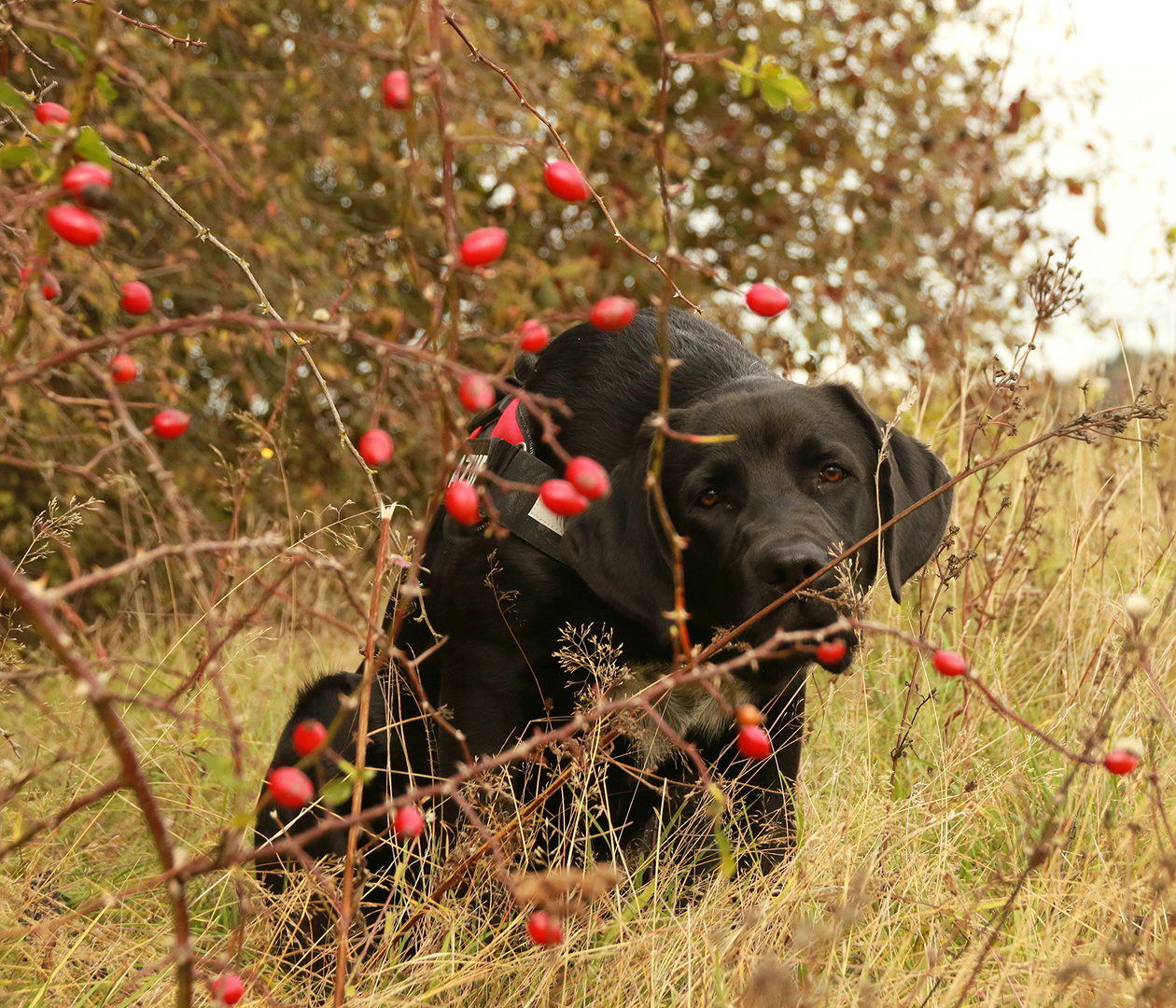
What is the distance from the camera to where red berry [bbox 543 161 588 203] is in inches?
46.6

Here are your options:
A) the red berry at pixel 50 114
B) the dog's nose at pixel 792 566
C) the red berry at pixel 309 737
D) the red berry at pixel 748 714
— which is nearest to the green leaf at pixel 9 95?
the red berry at pixel 50 114

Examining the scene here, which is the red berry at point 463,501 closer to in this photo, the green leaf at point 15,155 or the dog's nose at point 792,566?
the green leaf at point 15,155

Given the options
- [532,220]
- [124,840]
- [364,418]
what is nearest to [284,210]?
[364,418]

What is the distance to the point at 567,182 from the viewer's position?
1184 millimetres

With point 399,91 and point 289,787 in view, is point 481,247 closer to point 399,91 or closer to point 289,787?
point 399,91

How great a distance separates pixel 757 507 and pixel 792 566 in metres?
0.35

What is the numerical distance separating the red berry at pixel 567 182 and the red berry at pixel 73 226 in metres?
0.44

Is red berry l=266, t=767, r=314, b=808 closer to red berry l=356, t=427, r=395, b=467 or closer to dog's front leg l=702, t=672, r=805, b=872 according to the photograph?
red berry l=356, t=427, r=395, b=467

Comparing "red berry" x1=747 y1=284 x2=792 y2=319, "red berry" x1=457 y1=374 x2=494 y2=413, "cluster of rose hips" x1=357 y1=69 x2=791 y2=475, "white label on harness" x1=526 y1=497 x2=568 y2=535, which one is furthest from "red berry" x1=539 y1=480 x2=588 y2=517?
"white label on harness" x1=526 y1=497 x2=568 y2=535

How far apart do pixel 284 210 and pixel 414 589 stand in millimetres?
5117

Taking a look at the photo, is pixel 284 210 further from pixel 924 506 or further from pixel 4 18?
pixel 4 18

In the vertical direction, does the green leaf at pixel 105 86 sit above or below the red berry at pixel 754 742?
above

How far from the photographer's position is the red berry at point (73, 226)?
103 cm

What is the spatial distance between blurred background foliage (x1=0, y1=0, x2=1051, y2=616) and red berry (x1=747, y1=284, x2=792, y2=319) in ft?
8.25
